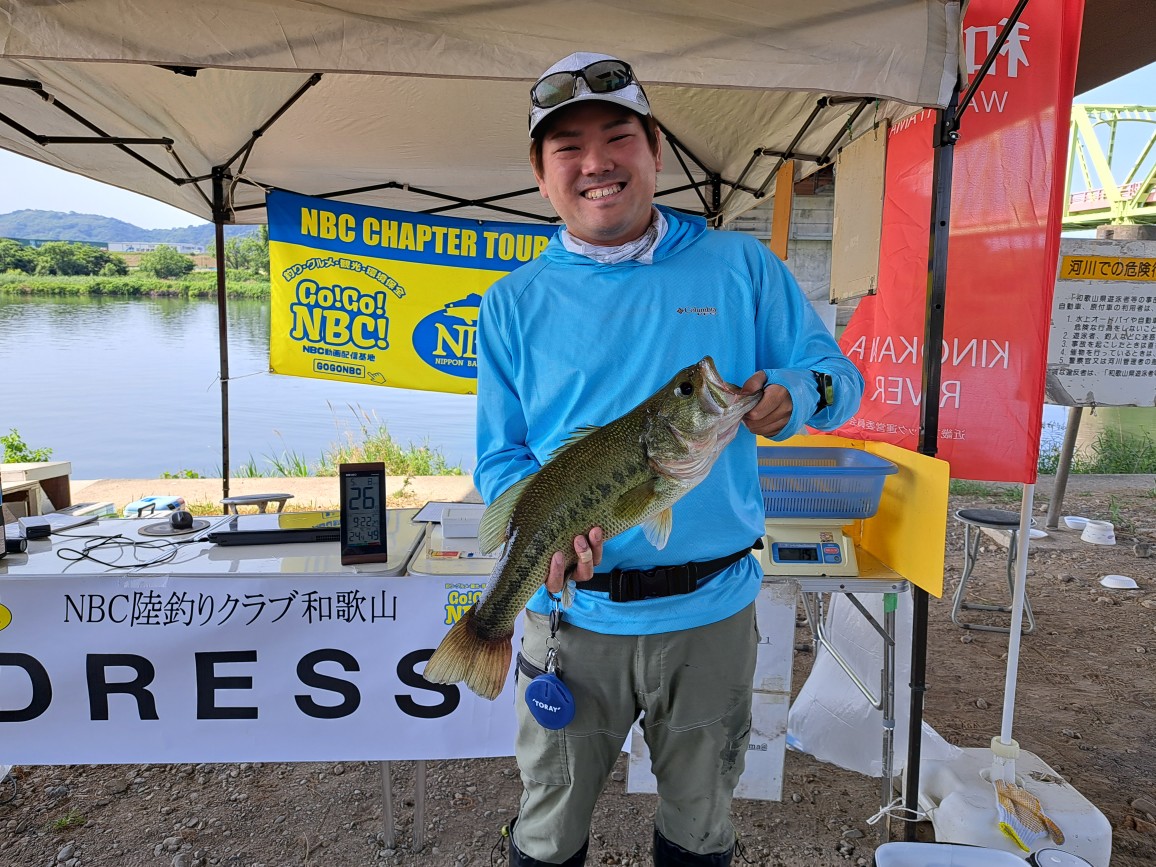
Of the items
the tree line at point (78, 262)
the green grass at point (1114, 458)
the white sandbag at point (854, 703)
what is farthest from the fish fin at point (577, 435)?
the tree line at point (78, 262)

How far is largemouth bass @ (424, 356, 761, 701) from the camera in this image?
4.59 ft

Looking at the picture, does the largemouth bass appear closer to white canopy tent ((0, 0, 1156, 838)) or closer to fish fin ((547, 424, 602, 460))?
fish fin ((547, 424, 602, 460))

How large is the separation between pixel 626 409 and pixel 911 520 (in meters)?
1.65

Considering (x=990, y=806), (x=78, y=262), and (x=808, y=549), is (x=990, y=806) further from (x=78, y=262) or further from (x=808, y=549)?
(x=78, y=262)

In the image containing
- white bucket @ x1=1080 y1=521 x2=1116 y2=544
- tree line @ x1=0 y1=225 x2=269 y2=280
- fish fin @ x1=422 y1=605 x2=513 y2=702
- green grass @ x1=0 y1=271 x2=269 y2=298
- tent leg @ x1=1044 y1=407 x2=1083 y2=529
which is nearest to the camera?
fish fin @ x1=422 y1=605 x2=513 y2=702

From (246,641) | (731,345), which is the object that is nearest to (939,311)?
(731,345)

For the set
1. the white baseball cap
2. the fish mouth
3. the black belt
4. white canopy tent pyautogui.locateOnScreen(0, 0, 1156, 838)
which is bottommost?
the black belt

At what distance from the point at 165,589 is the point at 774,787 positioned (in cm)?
256

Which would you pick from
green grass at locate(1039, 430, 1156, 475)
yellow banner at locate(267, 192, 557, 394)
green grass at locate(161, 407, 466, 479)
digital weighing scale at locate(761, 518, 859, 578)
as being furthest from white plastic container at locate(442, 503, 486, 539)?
green grass at locate(1039, 430, 1156, 475)

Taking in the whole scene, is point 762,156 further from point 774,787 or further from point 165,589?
point 165,589

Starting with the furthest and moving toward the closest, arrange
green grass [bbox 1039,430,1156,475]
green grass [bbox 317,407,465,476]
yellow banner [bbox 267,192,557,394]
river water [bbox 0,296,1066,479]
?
river water [bbox 0,296,1066,479] → green grass [bbox 1039,430,1156,475] → green grass [bbox 317,407,465,476] → yellow banner [bbox 267,192,557,394]

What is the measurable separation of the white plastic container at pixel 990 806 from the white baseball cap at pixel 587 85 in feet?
9.04

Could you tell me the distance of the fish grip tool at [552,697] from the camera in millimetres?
1728

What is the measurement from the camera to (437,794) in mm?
3291
